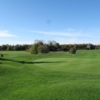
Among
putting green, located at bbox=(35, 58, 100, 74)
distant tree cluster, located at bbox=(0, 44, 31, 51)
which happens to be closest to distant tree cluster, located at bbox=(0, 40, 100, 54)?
distant tree cluster, located at bbox=(0, 44, 31, 51)

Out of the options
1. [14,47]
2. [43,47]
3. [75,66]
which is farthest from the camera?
[14,47]

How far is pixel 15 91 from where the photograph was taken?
34.9 ft

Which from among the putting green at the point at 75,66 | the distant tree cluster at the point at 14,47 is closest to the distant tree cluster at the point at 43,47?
the distant tree cluster at the point at 14,47

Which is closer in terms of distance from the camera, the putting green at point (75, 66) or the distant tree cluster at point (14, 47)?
the putting green at point (75, 66)

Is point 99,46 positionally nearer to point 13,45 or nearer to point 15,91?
point 13,45

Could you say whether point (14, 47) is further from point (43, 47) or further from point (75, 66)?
point (75, 66)

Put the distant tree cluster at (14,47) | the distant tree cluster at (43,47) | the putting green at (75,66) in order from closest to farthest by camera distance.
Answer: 1. the putting green at (75,66)
2. the distant tree cluster at (43,47)
3. the distant tree cluster at (14,47)

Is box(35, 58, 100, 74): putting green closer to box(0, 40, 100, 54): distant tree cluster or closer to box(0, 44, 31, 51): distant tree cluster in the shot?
box(0, 40, 100, 54): distant tree cluster

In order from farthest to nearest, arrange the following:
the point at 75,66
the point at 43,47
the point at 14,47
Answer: the point at 14,47 → the point at 43,47 → the point at 75,66

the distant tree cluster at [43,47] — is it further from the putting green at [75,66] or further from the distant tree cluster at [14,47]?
the putting green at [75,66]

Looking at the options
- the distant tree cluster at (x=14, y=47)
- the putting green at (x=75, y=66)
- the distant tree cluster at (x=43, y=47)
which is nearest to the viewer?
the putting green at (x=75, y=66)

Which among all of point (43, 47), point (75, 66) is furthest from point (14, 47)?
point (75, 66)

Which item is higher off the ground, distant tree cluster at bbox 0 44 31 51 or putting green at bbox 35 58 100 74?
distant tree cluster at bbox 0 44 31 51

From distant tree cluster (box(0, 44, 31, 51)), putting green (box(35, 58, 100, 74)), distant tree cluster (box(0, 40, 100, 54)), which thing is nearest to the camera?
putting green (box(35, 58, 100, 74))
